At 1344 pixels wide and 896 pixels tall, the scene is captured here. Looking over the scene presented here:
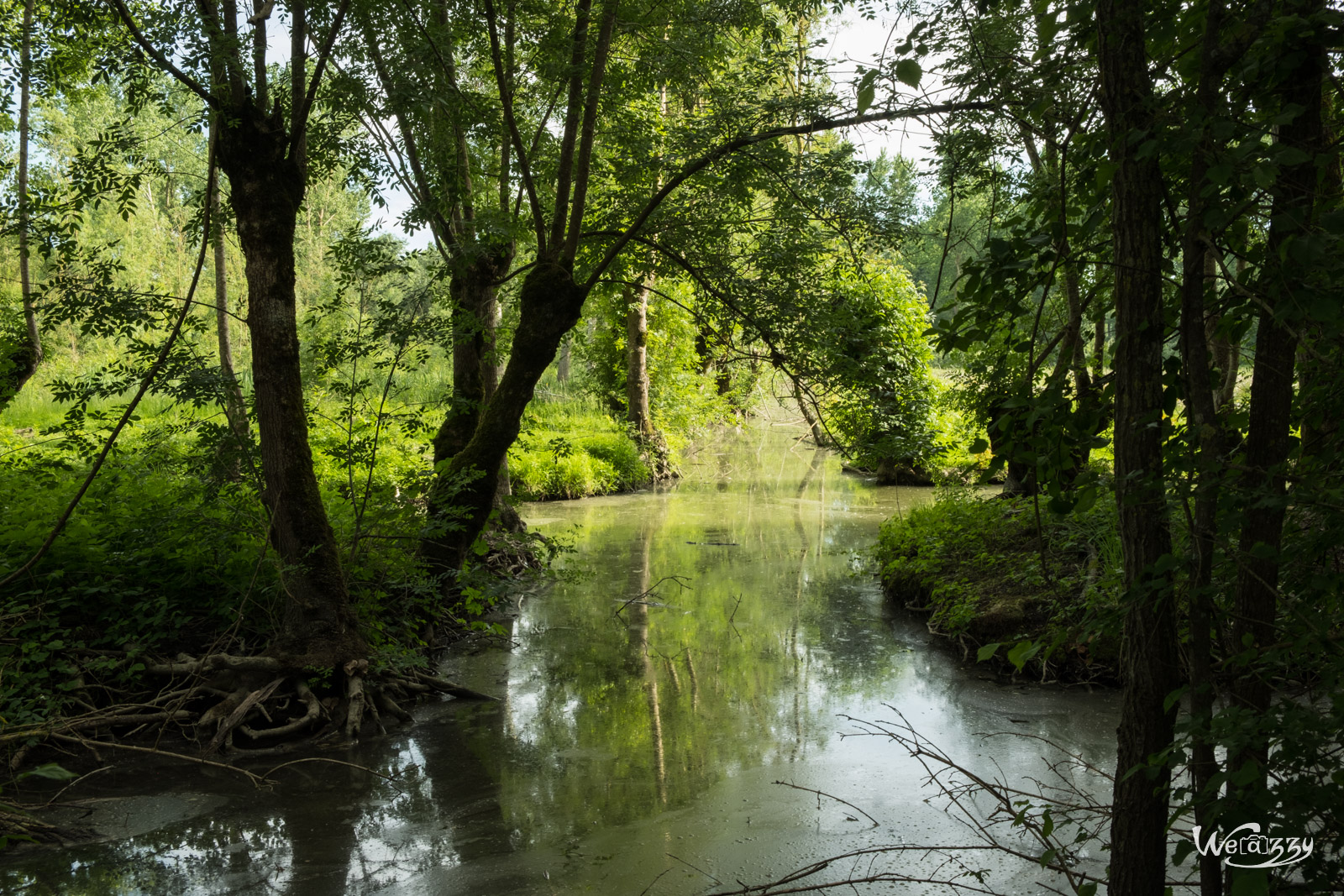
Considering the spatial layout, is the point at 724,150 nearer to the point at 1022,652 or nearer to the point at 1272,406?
the point at 1272,406

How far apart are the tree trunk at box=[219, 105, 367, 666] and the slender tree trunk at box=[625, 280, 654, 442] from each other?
1304cm

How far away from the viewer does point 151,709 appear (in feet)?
20.2

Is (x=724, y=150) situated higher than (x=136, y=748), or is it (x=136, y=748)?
(x=724, y=150)

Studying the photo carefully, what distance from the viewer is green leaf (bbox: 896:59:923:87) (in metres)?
2.27

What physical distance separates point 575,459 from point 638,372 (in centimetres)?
319

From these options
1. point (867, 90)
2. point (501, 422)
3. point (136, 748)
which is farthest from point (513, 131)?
point (867, 90)

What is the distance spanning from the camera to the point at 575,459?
56.9 ft

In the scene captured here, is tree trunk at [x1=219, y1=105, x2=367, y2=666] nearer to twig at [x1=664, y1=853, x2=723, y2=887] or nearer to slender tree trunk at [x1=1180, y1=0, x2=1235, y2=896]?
twig at [x1=664, y1=853, x2=723, y2=887]

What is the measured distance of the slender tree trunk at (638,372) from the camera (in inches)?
766

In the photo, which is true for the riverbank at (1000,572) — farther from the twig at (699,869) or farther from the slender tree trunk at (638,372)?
the slender tree trunk at (638,372)

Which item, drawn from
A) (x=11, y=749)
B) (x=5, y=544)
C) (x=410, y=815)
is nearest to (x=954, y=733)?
(x=410, y=815)

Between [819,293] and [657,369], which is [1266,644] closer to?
[819,293]

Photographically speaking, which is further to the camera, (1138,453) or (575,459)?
(575,459)

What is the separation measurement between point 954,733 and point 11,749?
18.7 feet
